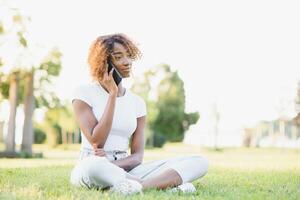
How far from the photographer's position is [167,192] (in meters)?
5.54

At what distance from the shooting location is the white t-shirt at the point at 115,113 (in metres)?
5.88

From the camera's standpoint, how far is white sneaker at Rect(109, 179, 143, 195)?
532 cm

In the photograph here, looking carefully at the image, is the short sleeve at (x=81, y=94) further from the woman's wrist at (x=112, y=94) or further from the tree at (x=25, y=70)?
the tree at (x=25, y=70)

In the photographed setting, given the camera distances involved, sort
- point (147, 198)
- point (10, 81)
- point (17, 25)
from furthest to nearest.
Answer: point (10, 81) < point (17, 25) < point (147, 198)

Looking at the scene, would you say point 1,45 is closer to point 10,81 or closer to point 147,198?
point 10,81

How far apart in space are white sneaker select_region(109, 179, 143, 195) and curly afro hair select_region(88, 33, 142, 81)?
112 cm

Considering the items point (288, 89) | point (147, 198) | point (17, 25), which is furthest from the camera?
point (288, 89)

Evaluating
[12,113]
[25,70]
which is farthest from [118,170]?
[12,113]

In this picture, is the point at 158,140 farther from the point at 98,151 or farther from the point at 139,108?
the point at 98,151

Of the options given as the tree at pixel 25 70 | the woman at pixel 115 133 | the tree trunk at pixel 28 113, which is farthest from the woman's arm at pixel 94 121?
the tree trunk at pixel 28 113

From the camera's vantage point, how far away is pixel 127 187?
5336 mm

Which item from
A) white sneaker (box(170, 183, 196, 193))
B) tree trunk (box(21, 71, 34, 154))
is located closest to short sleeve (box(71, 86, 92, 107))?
white sneaker (box(170, 183, 196, 193))

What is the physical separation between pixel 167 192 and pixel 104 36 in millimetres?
1632

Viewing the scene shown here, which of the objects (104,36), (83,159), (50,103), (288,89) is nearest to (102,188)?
(83,159)
